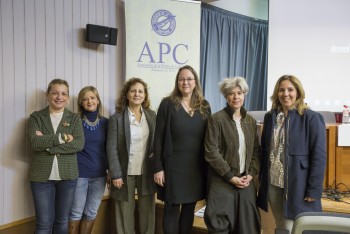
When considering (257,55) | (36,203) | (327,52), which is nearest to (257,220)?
(36,203)

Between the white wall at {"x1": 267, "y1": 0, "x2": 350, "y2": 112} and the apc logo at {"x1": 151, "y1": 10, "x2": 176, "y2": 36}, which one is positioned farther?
the white wall at {"x1": 267, "y1": 0, "x2": 350, "y2": 112}

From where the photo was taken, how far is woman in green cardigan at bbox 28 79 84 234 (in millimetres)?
2166

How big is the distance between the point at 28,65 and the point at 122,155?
1016mm

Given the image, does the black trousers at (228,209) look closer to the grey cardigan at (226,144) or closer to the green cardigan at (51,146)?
the grey cardigan at (226,144)

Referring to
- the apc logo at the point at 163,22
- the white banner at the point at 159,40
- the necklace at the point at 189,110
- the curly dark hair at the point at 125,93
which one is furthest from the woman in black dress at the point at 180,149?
the apc logo at the point at 163,22

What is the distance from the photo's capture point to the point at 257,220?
206 centimetres

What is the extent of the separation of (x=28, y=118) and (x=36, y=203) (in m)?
0.66

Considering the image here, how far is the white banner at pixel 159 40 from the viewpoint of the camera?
3.00 meters

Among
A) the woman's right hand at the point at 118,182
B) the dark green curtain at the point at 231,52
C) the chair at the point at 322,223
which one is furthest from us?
the dark green curtain at the point at 231,52

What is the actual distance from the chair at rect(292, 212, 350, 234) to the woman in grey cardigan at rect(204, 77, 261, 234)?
111cm

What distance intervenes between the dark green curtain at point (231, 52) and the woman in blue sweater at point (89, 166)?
7.12 feet

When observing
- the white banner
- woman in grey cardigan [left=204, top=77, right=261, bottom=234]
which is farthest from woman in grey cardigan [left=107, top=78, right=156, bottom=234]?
the white banner

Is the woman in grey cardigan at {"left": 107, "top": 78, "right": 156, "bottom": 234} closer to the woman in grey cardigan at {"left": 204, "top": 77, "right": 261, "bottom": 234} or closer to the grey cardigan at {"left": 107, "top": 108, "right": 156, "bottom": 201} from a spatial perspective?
the grey cardigan at {"left": 107, "top": 108, "right": 156, "bottom": 201}

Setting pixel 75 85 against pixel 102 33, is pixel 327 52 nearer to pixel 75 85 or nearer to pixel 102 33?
pixel 102 33
